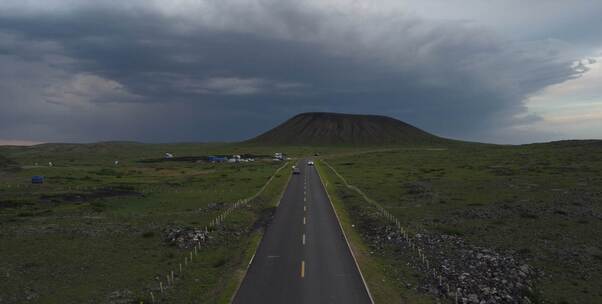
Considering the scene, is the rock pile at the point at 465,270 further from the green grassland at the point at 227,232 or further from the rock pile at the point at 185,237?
the rock pile at the point at 185,237

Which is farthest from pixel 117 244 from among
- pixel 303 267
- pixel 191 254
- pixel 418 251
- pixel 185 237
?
pixel 418 251

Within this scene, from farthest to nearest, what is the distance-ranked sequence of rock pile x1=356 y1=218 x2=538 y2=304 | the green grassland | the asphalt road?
the green grassland < rock pile x1=356 y1=218 x2=538 y2=304 < the asphalt road

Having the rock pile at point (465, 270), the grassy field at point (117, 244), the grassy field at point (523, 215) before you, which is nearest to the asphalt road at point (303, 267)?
the grassy field at point (117, 244)

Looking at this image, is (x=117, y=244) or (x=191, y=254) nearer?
(x=191, y=254)

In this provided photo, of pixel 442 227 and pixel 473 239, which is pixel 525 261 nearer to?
pixel 473 239

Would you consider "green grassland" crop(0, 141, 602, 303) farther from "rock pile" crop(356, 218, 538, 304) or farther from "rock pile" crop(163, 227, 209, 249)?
"rock pile" crop(356, 218, 538, 304)

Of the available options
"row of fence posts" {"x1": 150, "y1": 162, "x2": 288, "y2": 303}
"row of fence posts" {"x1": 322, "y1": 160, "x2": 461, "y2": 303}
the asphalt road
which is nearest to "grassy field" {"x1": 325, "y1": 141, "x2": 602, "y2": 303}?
"row of fence posts" {"x1": 322, "y1": 160, "x2": 461, "y2": 303}

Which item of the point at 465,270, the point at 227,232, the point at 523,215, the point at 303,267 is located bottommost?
the point at 465,270

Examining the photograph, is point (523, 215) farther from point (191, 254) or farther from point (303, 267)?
point (191, 254)

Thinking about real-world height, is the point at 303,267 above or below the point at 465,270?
above
